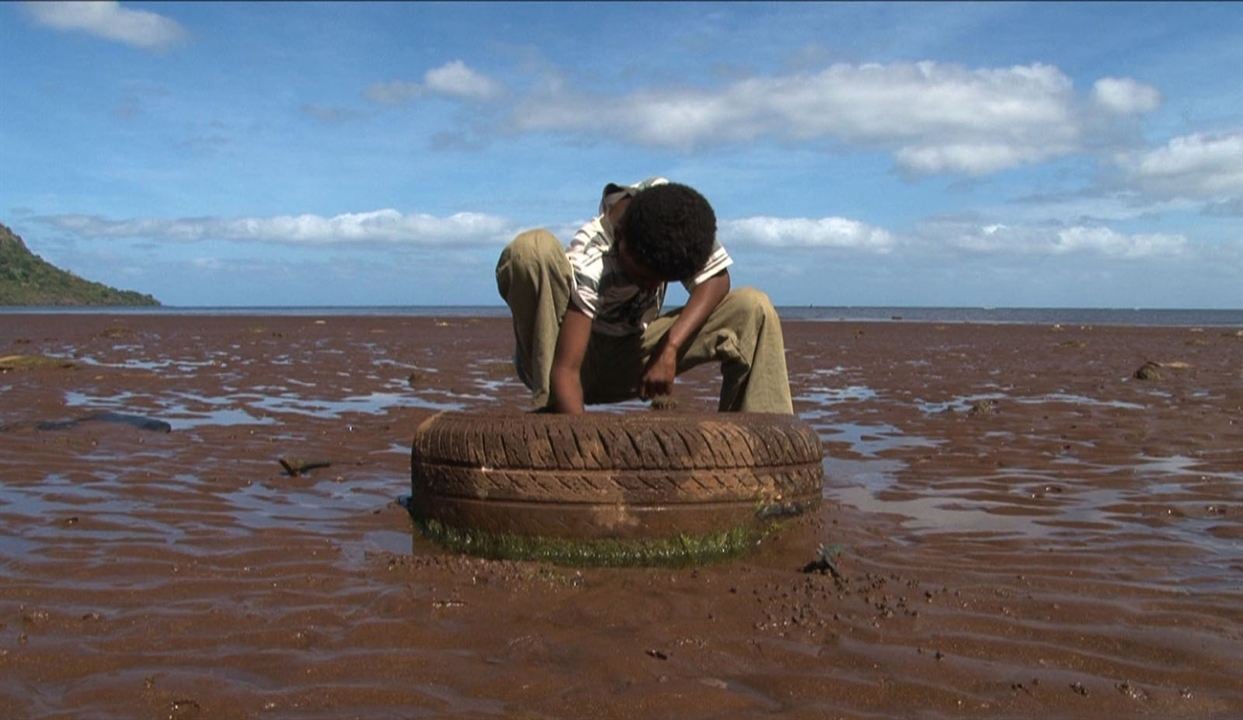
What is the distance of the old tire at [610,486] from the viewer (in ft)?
13.0

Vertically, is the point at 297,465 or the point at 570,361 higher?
the point at 570,361

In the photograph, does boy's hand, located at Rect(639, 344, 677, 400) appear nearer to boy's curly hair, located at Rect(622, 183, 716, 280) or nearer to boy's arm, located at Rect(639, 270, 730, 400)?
boy's arm, located at Rect(639, 270, 730, 400)

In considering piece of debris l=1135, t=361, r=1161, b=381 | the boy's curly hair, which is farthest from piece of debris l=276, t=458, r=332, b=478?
piece of debris l=1135, t=361, r=1161, b=381

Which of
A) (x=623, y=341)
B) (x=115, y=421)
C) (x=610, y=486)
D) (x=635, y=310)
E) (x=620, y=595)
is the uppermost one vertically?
(x=635, y=310)

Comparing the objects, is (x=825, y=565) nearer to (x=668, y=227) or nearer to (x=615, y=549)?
(x=615, y=549)

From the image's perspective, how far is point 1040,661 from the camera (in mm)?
2926

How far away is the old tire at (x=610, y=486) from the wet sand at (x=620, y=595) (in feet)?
0.51

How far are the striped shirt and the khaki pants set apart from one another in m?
0.09

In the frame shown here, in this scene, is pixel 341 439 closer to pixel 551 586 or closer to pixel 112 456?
pixel 112 456

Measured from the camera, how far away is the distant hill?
67250 millimetres

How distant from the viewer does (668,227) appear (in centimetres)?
414

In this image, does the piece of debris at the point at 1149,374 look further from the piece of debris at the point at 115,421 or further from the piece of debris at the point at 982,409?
the piece of debris at the point at 115,421

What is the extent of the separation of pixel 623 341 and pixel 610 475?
1.12 m

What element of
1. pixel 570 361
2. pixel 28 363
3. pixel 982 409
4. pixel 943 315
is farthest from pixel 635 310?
pixel 943 315
